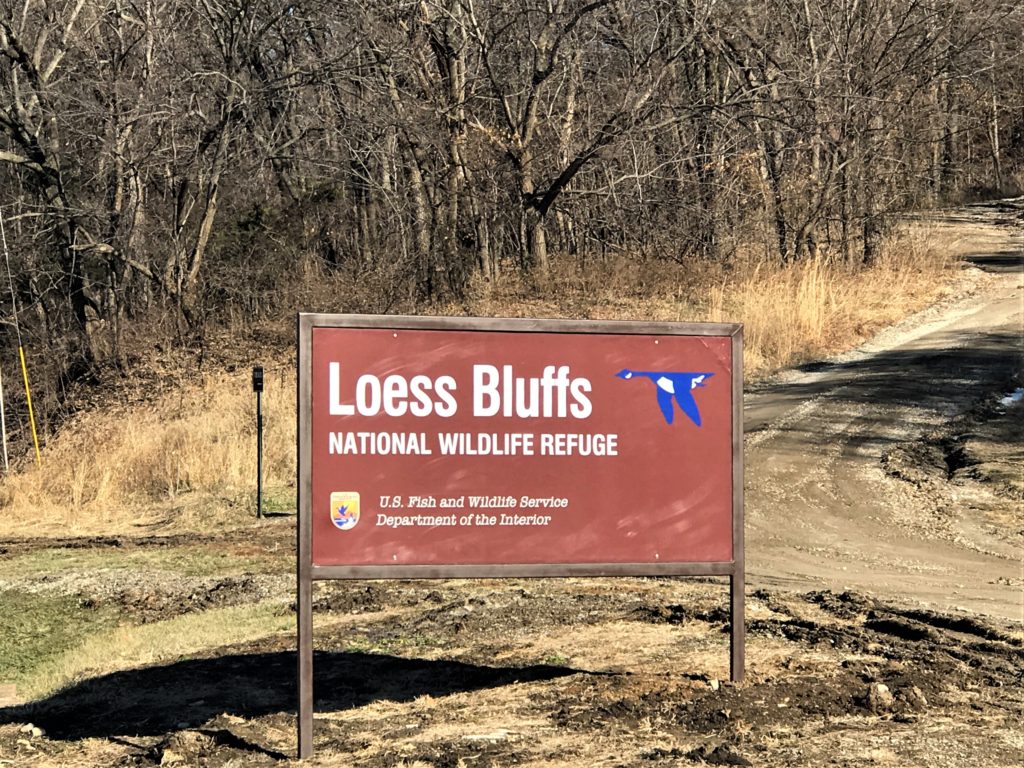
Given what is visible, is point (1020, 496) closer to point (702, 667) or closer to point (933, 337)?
point (702, 667)

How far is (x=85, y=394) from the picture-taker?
28812mm

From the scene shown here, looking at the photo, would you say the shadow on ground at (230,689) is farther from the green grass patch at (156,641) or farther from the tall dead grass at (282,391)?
the tall dead grass at (282,391)

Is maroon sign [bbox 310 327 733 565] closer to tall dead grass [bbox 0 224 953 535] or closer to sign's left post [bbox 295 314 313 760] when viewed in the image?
sign's left post [bbox 295 314 313 760]

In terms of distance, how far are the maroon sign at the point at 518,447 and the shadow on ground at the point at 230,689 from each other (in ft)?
4.54

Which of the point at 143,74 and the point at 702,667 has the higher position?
the point at 143,74

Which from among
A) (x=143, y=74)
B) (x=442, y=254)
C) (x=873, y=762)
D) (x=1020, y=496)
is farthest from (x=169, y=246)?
(x=873, y=762)

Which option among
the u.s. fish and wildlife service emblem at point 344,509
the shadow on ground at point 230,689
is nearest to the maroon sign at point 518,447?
the u.s. fish and wildlife service emblem at point 344,509

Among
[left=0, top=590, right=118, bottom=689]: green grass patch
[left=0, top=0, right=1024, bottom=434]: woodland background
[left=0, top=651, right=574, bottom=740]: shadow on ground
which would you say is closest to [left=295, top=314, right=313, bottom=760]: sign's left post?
[left=0, top=651, right=574, bottom=740]: shadow on ground

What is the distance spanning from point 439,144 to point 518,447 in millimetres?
23359

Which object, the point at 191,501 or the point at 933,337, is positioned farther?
the point at 933,337

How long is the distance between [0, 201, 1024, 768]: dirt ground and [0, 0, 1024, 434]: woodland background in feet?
44.6

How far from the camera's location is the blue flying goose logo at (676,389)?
23.8ft

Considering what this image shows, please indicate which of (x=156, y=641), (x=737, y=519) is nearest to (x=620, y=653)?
(x=737, y=519)

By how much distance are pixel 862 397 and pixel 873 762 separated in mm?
15885
